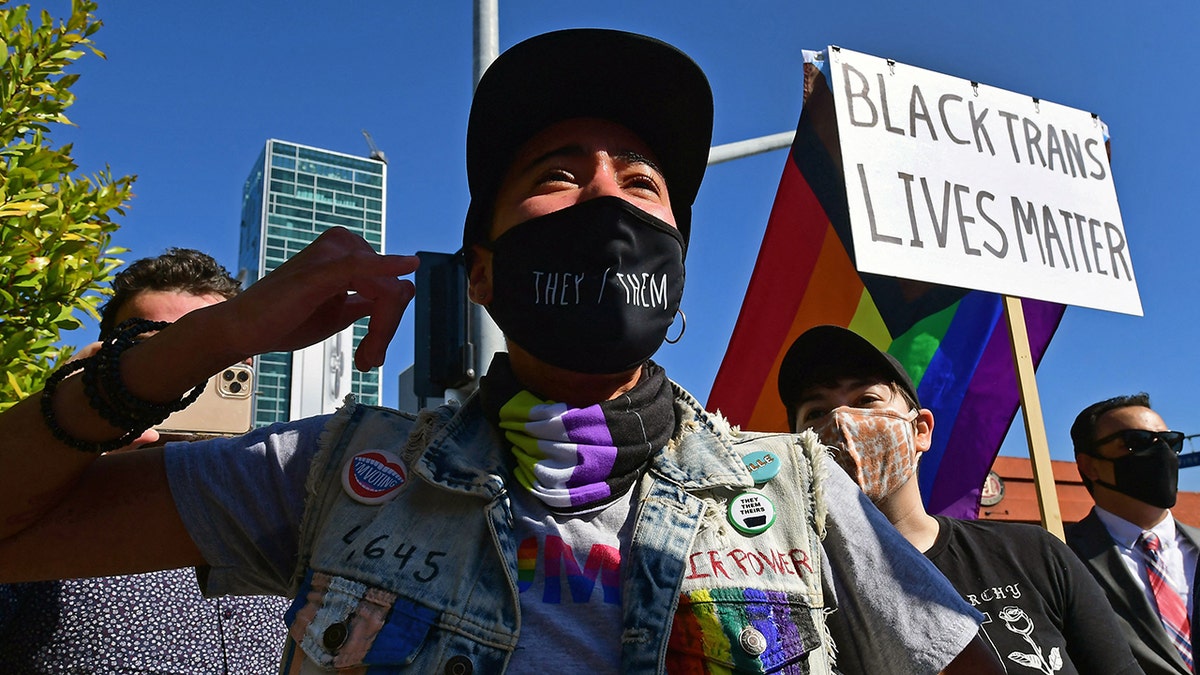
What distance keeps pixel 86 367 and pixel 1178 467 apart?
490 centimetres

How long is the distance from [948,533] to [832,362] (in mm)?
732

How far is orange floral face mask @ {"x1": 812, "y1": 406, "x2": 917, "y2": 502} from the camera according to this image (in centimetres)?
296

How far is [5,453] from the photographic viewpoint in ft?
4.17

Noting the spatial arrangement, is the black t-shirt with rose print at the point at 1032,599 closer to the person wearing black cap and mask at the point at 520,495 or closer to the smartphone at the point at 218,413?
the person wearing black cap and mask at the point at 520,495

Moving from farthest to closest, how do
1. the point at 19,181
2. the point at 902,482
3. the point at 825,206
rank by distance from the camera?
the point at 825,206 < the point at 902,482 < the point at 19,181

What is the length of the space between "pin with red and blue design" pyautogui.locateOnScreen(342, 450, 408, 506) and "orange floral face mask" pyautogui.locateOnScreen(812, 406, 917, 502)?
1843 millimetres

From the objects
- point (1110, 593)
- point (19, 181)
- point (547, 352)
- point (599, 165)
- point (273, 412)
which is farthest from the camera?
point (273, 412)

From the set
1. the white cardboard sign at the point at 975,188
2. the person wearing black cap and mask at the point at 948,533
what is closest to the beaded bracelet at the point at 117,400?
the person wearing black cap and mask at the point at 948,533

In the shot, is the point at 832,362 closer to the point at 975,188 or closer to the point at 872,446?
the point at 872,446

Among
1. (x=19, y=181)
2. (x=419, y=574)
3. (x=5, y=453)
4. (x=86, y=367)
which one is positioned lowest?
(x=419, y=574)

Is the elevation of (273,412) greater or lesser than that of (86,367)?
greater

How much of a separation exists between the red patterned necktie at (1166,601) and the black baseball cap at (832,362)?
5.56 ft

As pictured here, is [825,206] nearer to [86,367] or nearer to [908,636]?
[908,636]

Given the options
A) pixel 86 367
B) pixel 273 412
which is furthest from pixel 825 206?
pixel 273 412
